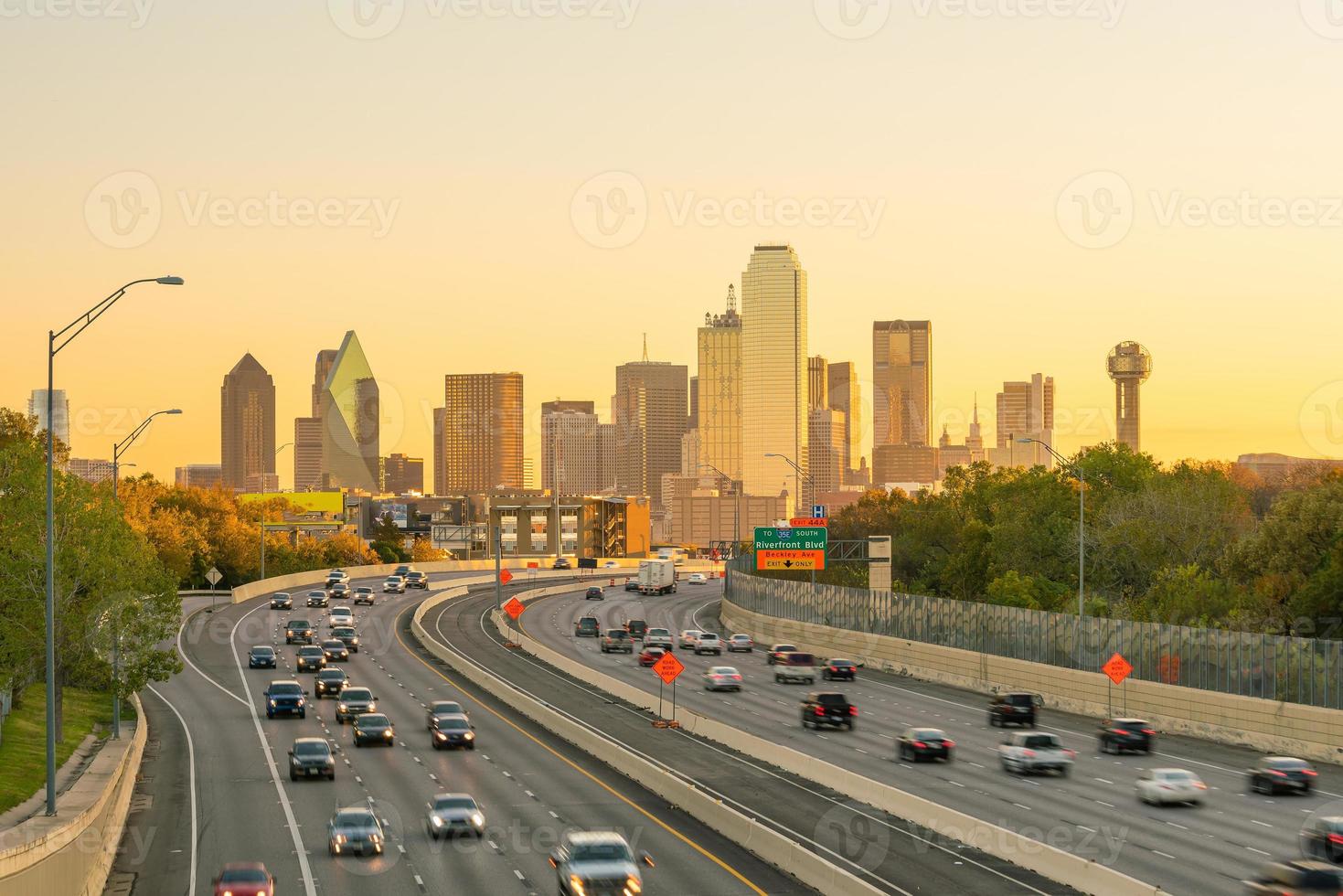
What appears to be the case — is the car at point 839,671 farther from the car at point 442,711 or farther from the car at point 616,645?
the car at point 442,711

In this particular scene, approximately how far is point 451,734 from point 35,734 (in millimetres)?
13448

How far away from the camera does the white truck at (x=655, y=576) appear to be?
149m

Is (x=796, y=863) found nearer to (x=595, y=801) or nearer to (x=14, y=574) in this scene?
(x=595, y=801)

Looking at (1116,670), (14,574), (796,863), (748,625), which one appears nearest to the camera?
(796,863)

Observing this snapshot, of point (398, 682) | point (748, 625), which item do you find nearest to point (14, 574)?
point (398, 682)

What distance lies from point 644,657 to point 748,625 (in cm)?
2381

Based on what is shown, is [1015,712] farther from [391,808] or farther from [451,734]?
[391,808]

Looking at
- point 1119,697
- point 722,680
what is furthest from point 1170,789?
point 722,680

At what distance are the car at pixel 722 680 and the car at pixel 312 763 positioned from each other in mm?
26714

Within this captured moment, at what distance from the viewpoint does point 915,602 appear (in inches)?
3027

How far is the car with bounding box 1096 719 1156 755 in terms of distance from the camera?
47500 millimetres

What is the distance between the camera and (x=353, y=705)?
2237 inches

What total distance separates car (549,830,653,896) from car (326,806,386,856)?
5575mm

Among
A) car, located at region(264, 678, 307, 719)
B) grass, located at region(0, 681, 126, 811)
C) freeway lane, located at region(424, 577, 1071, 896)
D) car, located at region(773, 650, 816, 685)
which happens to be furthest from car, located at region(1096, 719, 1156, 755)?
grass, located at region(0, 681, 126, 811)
